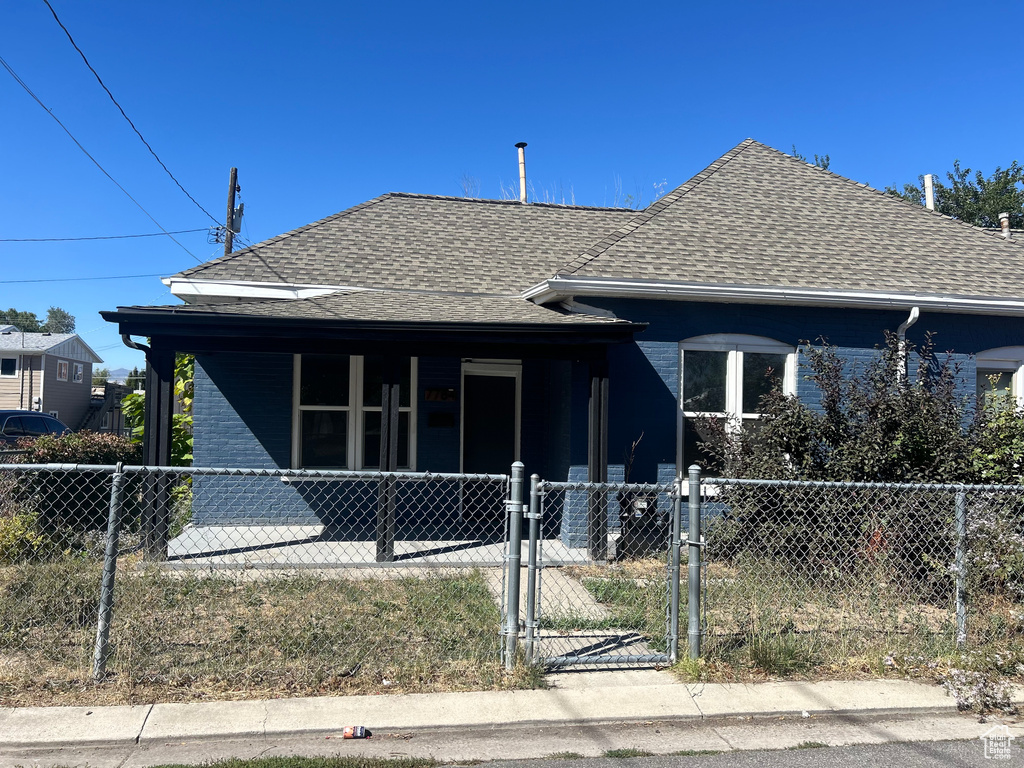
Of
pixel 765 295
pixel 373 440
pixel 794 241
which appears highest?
pixel 794 241

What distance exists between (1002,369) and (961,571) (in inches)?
248

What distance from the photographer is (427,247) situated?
1215 centimetres

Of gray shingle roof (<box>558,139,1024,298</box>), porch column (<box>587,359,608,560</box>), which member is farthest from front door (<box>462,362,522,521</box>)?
porch column (<box>587,359,608,560</box>)

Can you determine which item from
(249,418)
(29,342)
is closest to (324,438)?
(249,418)

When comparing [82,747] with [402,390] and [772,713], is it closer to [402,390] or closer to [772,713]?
[772,713]

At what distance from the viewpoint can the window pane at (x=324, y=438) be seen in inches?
413

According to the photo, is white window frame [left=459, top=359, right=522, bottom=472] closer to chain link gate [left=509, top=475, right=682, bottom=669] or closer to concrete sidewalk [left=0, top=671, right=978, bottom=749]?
chain link gate [left=509, top=475, right=682, bottom=669]

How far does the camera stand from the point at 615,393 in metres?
9.13

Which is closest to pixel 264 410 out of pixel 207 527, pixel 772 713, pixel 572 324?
pixel 207 527

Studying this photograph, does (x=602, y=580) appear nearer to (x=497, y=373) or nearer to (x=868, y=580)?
(x=868, y=580)

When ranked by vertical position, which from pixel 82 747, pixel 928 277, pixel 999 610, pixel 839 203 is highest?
pixel 839 203

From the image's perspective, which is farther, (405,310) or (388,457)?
(405,310)

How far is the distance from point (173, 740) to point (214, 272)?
26.1ft

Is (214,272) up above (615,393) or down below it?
above
